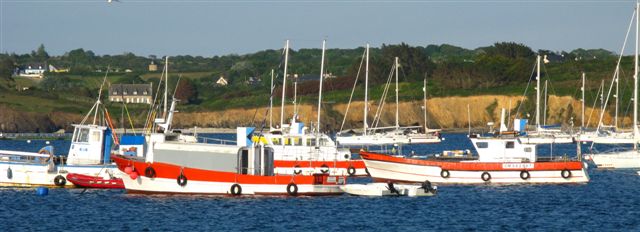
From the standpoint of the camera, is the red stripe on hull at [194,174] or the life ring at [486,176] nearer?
the red stripe on hull at [194,174]

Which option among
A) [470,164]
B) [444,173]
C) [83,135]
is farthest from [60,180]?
[470,164]

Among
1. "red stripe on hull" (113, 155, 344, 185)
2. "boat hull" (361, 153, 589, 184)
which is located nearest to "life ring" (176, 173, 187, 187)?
"red stripe on hull" (113, 155, 344, 185)

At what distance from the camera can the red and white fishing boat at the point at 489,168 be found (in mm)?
73062

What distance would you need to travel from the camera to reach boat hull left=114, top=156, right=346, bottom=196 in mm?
63000

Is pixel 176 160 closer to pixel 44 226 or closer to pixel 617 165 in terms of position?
pixel 44 226

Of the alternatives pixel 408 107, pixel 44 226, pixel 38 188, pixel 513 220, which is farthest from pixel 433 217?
pixel 408 107

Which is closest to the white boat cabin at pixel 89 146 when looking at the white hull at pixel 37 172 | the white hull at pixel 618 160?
the white hull at pixel 37 172

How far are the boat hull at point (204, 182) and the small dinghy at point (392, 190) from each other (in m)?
3.59

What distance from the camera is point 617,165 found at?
9150 cm

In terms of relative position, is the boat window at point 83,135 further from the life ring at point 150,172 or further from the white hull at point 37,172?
the life ring at point 150,172

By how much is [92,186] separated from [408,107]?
132m

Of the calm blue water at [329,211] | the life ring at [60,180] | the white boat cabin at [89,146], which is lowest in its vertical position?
the calm blue water at [329,211]

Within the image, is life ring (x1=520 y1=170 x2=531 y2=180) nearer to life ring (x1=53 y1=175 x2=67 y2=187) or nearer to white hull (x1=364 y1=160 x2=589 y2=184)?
white hull (x1=364 y1=160 x2=589 y2=184)

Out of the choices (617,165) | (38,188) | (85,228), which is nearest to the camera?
(85,228)
